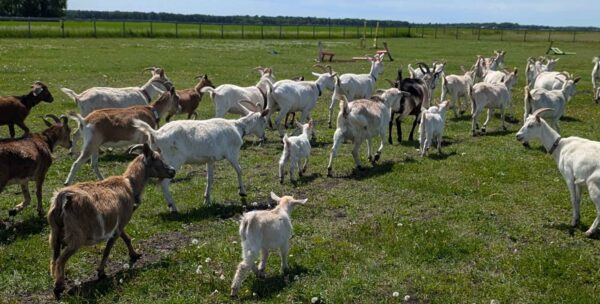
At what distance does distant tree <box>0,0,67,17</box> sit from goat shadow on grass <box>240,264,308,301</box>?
95169 mm

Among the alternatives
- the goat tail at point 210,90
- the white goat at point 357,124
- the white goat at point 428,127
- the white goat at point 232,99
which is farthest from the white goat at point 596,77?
the goat tail at point 210,90

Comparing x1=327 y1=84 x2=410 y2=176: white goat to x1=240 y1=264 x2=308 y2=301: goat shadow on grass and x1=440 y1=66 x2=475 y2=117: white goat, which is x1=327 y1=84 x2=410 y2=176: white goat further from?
x1=440 y1=66 x2=475 y2=117: white goat

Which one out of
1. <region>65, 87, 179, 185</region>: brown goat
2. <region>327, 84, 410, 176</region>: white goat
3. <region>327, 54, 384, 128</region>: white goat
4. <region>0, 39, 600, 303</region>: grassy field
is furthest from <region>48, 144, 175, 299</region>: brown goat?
<region>327, 54, 384, 128</region>: white goat

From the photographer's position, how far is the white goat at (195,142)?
916cm

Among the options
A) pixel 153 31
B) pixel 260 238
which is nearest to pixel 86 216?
pixel 260 238

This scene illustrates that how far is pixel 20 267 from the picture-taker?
7.00 m

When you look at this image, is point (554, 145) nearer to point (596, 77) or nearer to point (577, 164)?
point (577, 164)

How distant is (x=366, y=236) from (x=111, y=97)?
321 inches

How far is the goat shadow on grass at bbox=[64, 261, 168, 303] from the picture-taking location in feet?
20.6

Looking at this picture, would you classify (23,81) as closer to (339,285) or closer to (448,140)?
(448,140)

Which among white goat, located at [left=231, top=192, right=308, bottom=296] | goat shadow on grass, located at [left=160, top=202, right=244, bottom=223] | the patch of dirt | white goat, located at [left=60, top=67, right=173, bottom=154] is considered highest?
white goat, located at [left=60, top=67, right=173, bottom=154]

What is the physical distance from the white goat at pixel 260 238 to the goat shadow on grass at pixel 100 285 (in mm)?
Result: 1352

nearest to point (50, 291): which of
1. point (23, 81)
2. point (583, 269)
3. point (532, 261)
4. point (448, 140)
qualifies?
point (532, 261)

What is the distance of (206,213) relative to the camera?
924 centimetres
